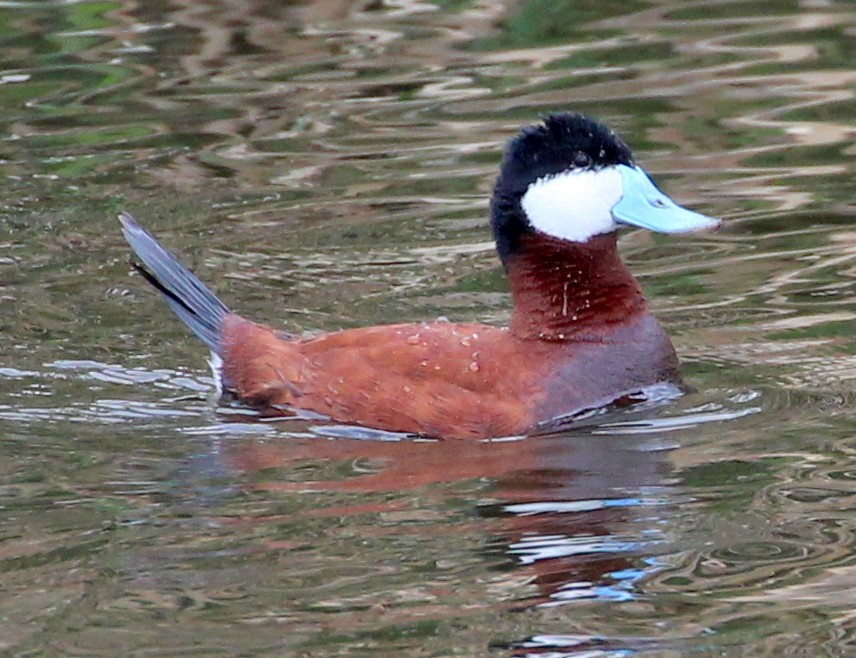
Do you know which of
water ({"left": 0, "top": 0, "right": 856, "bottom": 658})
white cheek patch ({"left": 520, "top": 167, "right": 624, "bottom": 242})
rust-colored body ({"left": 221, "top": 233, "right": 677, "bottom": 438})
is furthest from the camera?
white cheek patch ({"left": 520, "top": 167, "right": 624, "bottom": 242})

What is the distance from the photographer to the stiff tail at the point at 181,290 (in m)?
6.38

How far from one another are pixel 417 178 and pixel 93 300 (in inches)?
77.5

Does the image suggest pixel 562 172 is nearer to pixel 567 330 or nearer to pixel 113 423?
pixel 567 330

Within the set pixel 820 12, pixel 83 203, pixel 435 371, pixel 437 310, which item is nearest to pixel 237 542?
pixel 435 371

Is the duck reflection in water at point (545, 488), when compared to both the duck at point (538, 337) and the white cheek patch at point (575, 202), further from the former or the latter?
the white cheek patch at point (575, 202)

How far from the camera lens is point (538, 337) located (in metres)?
5.81

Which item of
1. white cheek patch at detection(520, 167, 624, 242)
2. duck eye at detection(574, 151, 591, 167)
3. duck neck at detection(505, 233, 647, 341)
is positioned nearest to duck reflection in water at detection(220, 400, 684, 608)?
duck neck at detection(505, 233, 647, 341)

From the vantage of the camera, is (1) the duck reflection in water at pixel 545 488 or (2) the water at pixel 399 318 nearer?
(2) the water at pixel 399 318

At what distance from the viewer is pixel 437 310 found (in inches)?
273

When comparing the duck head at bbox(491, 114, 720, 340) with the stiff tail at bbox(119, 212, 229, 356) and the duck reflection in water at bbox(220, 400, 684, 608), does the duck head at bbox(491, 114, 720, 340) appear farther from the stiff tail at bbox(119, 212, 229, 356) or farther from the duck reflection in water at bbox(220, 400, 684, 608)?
the stiff tail at bbox(119, 212, 229, 356)

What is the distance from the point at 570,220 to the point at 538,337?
0.37m

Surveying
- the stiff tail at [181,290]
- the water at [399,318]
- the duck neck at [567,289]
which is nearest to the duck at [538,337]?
the duck neck at [567,289]

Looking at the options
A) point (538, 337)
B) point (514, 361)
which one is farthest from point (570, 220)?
point (514, 361)

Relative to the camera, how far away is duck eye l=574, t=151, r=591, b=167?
5.80 meters
